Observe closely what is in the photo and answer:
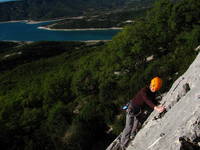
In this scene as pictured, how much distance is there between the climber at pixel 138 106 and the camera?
27.9 feet

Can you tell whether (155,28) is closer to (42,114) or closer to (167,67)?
(167,67)

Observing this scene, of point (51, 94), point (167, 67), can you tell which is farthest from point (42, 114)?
point (167, 67)

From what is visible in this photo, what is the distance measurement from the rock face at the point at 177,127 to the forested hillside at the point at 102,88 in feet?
57.6

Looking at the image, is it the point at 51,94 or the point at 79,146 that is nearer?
the point at 79,146

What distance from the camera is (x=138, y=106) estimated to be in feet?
30.4

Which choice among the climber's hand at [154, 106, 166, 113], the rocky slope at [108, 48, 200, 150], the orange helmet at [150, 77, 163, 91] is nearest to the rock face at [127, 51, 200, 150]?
the rocky slope at [108, 48, 200, 150]

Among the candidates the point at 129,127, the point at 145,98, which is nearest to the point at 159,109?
the point at 145,98

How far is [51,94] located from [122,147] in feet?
139

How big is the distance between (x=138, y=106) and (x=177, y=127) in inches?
87.6

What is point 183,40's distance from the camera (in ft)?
147

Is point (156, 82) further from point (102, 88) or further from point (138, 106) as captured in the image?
point (102, 88)

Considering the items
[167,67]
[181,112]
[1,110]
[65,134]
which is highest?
[181,112]

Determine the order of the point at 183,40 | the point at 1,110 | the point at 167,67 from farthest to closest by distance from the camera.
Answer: the point at 1,110 → the point at 183,40 → the point at 167,67

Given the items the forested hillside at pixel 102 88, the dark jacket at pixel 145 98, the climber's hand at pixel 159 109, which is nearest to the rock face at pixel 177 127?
the climber's hand at pixel 159 109
